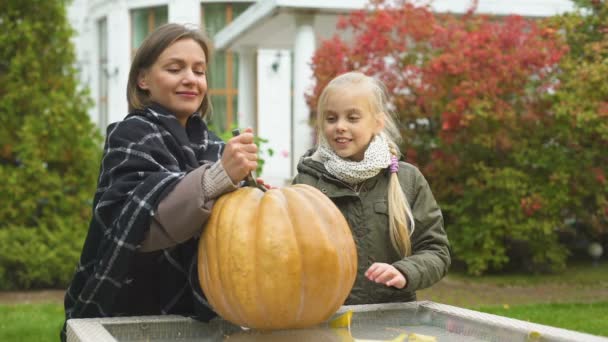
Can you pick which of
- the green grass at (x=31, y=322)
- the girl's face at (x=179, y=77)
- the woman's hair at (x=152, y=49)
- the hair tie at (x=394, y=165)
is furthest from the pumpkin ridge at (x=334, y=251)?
the green grass at (x=31, y=322)

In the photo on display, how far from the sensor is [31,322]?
22.6 ft

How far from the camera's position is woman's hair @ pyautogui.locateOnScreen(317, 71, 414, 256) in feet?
9.46

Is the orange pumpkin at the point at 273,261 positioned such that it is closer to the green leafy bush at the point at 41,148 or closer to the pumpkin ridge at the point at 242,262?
the pumpkin ridge at the point at 242,262

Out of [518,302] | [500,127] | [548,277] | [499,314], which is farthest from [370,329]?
[548,277]

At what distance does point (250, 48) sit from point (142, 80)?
1412 centimetres

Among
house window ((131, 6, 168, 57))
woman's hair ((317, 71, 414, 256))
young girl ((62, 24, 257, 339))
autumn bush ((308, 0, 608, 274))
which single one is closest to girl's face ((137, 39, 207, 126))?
young girl ((62, 24, 257, 339))

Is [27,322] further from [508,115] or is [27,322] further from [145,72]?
[508,115]

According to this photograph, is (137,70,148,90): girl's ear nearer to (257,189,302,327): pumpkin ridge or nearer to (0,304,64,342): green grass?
(257,189,302,327): pumpkin ridge

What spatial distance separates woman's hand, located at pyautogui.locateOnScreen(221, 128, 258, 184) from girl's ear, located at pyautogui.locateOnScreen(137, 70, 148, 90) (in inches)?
24.8

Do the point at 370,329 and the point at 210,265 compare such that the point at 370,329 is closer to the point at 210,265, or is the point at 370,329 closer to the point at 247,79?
the point at 210,265

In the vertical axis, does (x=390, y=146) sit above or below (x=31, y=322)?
above

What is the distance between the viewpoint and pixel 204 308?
216cm

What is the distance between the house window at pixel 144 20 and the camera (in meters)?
23.5

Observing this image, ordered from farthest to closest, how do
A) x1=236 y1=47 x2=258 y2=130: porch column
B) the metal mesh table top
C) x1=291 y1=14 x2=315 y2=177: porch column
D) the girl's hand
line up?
1. x1=236 y1=47 x2=258 y2=130: porch column
2. x1=291 y1=14 x2=315 y2=177: porch column
3. the girl's hand
4. the metal mesh table top
